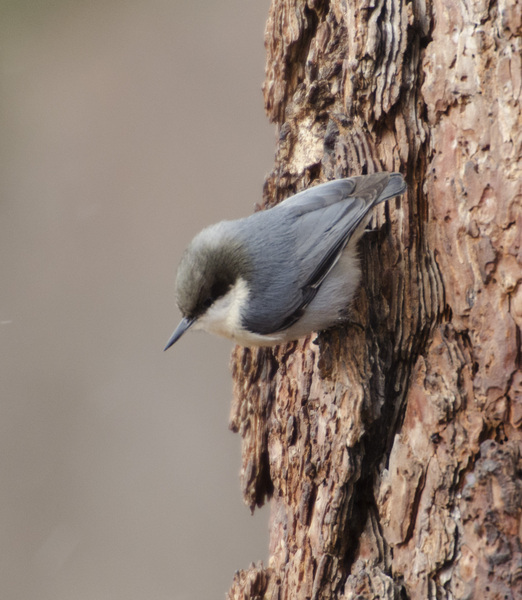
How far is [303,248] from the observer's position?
2137 mm

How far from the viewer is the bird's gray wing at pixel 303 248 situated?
2076 mm

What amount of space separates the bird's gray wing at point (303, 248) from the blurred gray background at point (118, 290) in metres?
1.29

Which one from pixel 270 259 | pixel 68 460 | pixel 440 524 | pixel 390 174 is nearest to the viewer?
pixel 440 524

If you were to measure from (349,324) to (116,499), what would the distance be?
1.87m

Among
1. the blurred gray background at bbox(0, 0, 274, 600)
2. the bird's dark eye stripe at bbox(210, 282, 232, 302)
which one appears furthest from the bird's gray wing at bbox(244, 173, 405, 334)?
the blurred gray background at bbox(0, 0, 274, 600)

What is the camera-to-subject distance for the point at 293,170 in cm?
238

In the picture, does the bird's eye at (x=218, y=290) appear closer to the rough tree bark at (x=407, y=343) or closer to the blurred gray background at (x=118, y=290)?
the rough tree bark at (x=407, y=343)

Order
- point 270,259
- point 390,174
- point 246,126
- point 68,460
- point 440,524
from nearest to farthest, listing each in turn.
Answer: point 440,524 → point 390,174 → point 270,259 → point 68,460 → point 246,126

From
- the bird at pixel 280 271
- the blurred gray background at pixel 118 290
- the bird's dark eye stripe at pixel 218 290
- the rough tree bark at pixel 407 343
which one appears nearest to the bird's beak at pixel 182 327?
the bird at pixel 280 271

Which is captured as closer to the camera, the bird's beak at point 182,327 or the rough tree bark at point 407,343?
the rough tree bark at point 407,343

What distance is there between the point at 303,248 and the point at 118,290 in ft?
5.51

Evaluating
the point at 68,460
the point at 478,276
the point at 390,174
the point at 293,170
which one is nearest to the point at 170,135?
the point at 293,170

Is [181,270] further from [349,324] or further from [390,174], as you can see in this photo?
[390,174]

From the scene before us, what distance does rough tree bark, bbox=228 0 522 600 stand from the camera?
1.72 m
